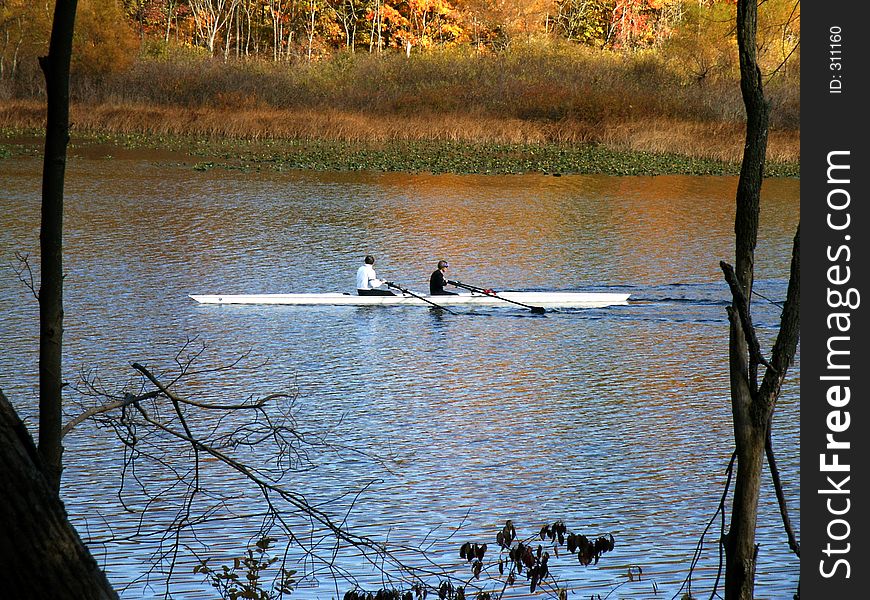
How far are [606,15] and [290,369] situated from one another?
60478 mm

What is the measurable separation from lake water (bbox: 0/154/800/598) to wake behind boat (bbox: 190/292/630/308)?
0.69 ft

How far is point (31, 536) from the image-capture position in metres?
3.18

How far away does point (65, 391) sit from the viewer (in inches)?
528

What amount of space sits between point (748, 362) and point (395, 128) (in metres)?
40.4

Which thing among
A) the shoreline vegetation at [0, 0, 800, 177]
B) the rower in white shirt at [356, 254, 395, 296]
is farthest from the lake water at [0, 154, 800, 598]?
the shoreline vegetation at [0, 0, 800, 177]

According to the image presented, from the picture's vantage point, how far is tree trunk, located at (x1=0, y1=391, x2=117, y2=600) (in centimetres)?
315

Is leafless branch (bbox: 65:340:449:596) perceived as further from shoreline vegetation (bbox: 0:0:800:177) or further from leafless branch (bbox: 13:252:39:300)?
shoreline vegetation (bbox: 0:0:800:177)

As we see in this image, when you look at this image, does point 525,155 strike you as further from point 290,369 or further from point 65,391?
point 65,391

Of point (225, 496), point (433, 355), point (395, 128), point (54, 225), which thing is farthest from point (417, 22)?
point (54, 225)

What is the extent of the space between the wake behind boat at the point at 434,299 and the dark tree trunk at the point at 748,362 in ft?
49.3

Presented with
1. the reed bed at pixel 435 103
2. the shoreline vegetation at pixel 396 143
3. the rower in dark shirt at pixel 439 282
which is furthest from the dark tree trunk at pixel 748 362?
the reed bed at pixel 435 103

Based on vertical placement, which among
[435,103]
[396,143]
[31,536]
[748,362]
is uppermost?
[435,103]

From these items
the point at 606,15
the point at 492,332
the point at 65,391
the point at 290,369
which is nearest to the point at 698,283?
the point at 492,332
